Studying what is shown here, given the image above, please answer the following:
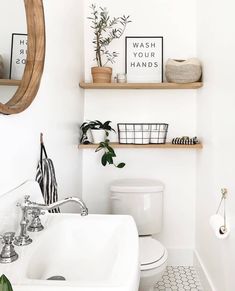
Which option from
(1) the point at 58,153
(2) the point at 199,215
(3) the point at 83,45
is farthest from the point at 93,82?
(2) the point at 199,215

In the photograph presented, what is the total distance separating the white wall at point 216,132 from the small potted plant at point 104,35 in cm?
60

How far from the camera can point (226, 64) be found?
1.50 meters

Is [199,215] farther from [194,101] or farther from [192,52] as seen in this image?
[192,52]

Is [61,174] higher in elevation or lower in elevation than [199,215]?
higher

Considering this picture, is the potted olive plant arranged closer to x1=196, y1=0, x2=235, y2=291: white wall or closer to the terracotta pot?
the terracotta pot

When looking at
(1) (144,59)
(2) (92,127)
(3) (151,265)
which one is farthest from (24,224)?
(1) (144,59)

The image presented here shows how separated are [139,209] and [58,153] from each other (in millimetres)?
732

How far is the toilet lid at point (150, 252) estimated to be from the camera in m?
1.59

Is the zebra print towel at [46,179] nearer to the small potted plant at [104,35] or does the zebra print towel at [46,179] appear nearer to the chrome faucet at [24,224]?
the chrome faucet at [24,224]

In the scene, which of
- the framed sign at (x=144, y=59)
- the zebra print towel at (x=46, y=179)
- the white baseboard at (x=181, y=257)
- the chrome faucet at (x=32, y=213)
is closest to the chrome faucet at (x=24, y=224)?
the chrome faucet at (x=32, y=213)

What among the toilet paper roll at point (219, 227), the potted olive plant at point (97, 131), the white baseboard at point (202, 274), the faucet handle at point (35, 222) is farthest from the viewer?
the potted olive plant at point (97, 131)

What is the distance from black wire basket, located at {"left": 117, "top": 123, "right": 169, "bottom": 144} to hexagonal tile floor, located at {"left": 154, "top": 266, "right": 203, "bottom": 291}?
38.8 inches

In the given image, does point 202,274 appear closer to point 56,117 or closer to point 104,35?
point 56,117

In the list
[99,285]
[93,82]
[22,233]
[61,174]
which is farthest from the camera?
[93,82]
